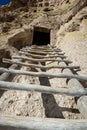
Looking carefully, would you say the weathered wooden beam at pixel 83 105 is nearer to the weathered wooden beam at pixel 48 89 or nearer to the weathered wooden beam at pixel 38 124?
the weathered wooden beam at pixel 48 89

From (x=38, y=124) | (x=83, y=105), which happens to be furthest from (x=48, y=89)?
(x=38, y=124)

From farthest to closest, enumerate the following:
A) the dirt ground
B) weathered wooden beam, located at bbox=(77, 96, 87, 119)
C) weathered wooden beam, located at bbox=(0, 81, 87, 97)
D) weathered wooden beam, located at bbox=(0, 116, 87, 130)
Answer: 1. the dirt ground
2. weathered wooden beam, located at bbox=(0, 81, 87, 97)
3. weathered wooden beam, located at bbox=(77, 96, 87, 119)
4. weathered wooden beam, located at bbox=(0, 116, 87, 130)

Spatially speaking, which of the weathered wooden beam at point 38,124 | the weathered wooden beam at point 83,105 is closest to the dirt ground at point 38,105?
the weathered wooden beam at point 83,105

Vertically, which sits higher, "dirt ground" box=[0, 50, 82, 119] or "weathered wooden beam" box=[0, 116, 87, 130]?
"weathered wooden beam" box=[0, 116, 87, 130]

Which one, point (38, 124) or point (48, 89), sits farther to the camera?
point (48, 89)

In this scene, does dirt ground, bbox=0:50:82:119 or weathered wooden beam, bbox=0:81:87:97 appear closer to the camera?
weathered wooden beam, bbox=0:81:87:97

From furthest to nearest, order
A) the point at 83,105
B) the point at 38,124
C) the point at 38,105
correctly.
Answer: the point at 38,105, the point at 83,105, the point at 38,124

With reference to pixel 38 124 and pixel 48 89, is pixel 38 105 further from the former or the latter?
pixel 38 124

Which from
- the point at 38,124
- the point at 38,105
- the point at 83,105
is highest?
the point at 38,124

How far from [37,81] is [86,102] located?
47.0 inches

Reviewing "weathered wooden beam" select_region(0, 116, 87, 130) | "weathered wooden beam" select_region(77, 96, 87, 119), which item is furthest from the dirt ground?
"weathered wooden beam" select_region(0, 116, 87, 130)

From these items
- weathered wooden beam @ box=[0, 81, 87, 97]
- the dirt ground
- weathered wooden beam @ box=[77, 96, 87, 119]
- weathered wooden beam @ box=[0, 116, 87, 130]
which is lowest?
the dirt ground

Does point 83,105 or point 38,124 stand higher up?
point 38,124

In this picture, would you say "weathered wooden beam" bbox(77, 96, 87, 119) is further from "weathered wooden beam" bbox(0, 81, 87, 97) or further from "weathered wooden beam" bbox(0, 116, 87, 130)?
"weathered wooden beam" bbox(0, 116, 87, 130)
